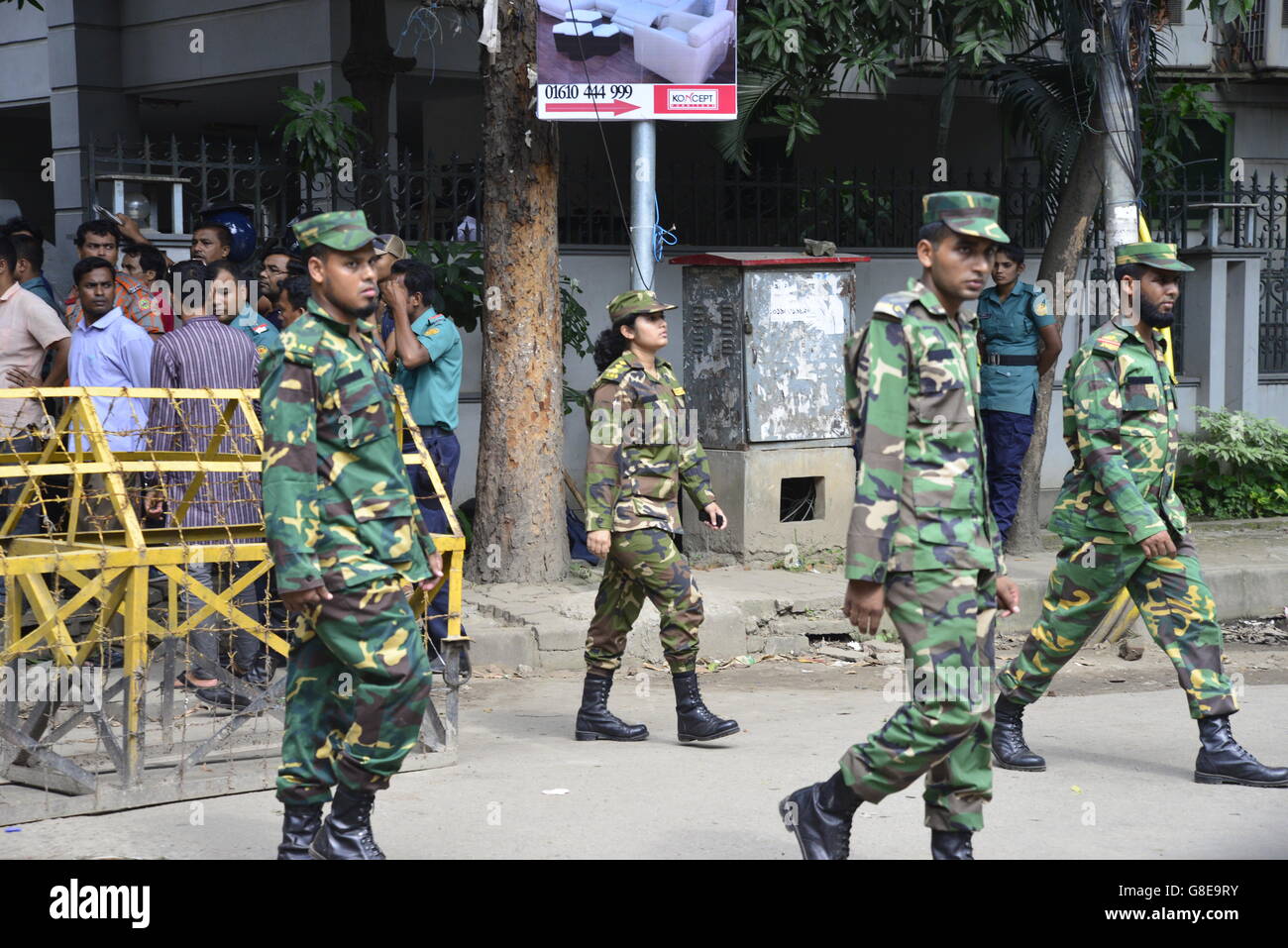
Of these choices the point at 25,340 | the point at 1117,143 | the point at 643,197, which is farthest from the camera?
the point at 1117,143

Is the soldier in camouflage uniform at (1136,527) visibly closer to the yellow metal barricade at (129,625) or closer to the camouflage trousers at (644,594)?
the camouflage trousers at (644,594)

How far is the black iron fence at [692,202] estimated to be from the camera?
944 cm

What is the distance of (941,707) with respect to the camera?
412cm

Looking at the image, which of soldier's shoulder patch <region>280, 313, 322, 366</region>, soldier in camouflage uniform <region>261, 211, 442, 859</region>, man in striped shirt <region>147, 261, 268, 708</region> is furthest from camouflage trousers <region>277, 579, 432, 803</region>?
man in striped shirt <region>147, 261, 268, 708</region>

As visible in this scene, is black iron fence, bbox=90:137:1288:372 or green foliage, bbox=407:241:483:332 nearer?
black iron fence, bbox=90:137:1288:372

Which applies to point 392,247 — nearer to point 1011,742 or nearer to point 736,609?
point 736,609

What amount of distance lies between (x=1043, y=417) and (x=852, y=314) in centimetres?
158

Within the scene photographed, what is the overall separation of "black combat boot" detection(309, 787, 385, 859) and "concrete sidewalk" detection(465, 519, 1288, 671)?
341 cm

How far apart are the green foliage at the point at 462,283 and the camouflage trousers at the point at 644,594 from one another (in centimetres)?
337

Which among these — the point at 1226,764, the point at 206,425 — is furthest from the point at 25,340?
the point at 1226,764

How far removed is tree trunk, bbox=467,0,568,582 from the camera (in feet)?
→ 28.0

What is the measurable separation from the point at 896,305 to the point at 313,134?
642cm

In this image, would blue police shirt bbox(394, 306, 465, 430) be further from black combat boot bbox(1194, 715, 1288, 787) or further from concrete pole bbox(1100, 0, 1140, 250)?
concrete pole bbox(1100, 0, 1140, 250)

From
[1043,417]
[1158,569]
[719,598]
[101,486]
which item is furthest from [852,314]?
[101,486]
